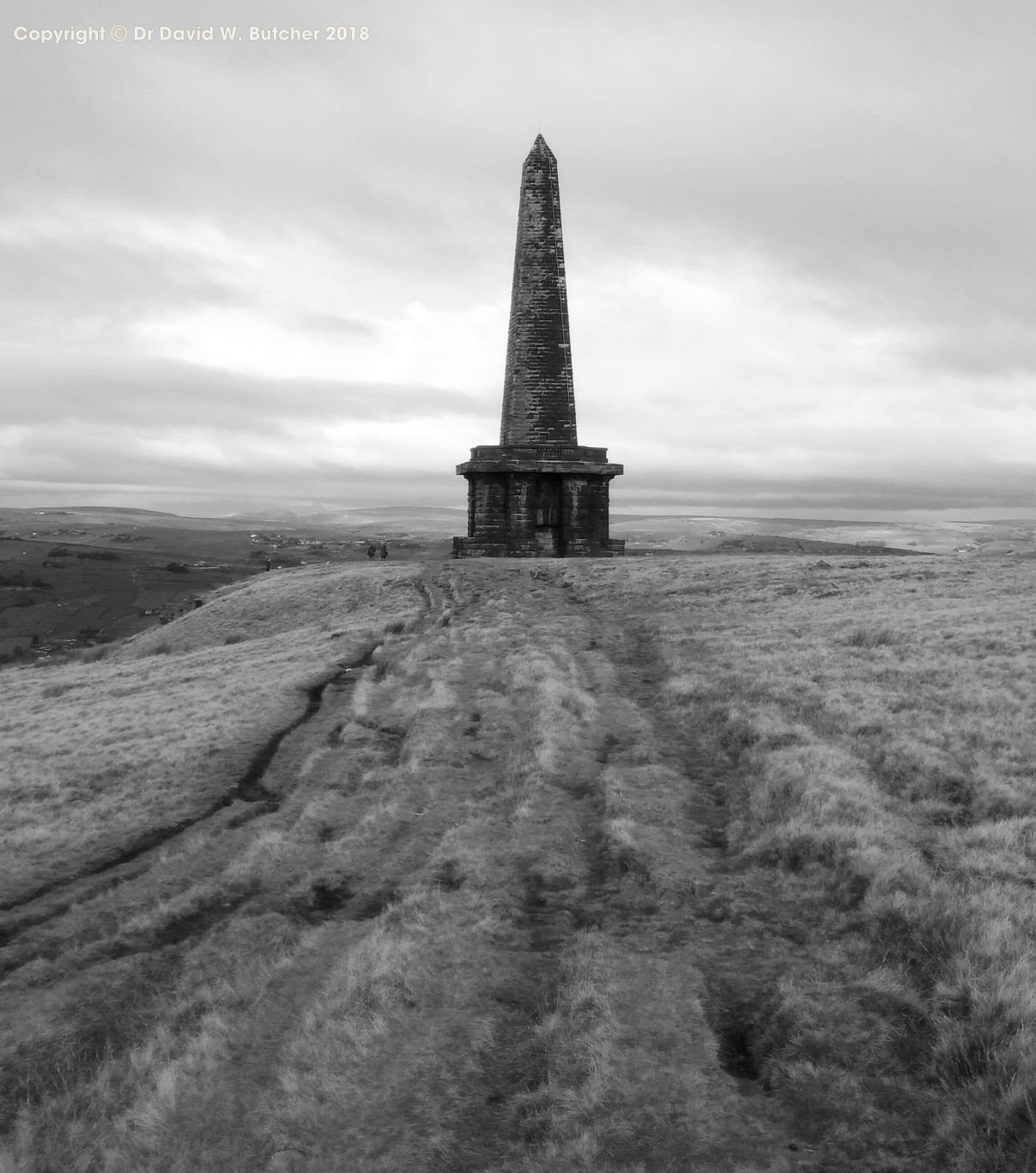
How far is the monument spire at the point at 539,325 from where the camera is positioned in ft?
99.9

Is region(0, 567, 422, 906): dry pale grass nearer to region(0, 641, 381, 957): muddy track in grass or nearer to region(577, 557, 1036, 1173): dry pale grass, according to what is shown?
region(0, 641, 381, 957): muddy track in grass

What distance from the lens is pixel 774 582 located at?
25.9m

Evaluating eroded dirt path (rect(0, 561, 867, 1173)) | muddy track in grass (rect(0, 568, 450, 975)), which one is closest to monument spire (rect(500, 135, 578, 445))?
eroded dirt path (rect(0, 561, 867, 1173))

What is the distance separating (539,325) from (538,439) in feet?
14.5

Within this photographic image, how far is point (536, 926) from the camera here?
6.59m

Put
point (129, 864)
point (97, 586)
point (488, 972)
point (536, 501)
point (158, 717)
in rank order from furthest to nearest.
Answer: point (97, 586)
point (536, 501)
point (158, 717)
point (129, 864)
point (488, 972)

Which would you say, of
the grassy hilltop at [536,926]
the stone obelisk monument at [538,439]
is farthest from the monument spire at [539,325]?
the grassy hilltop at [536,926]

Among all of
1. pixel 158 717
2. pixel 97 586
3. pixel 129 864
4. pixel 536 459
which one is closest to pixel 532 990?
pixel 129 864

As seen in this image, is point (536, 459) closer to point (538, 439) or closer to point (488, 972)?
point (538, 439)

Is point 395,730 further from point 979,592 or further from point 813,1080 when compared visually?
point 979,592

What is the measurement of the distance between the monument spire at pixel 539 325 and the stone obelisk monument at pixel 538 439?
0.11 feet

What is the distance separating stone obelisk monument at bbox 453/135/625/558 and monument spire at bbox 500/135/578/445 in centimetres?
3

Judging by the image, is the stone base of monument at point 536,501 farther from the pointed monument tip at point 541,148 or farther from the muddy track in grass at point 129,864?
the muddy track in grass at point 129,864

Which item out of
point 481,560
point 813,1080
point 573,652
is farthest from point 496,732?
point 481,560
